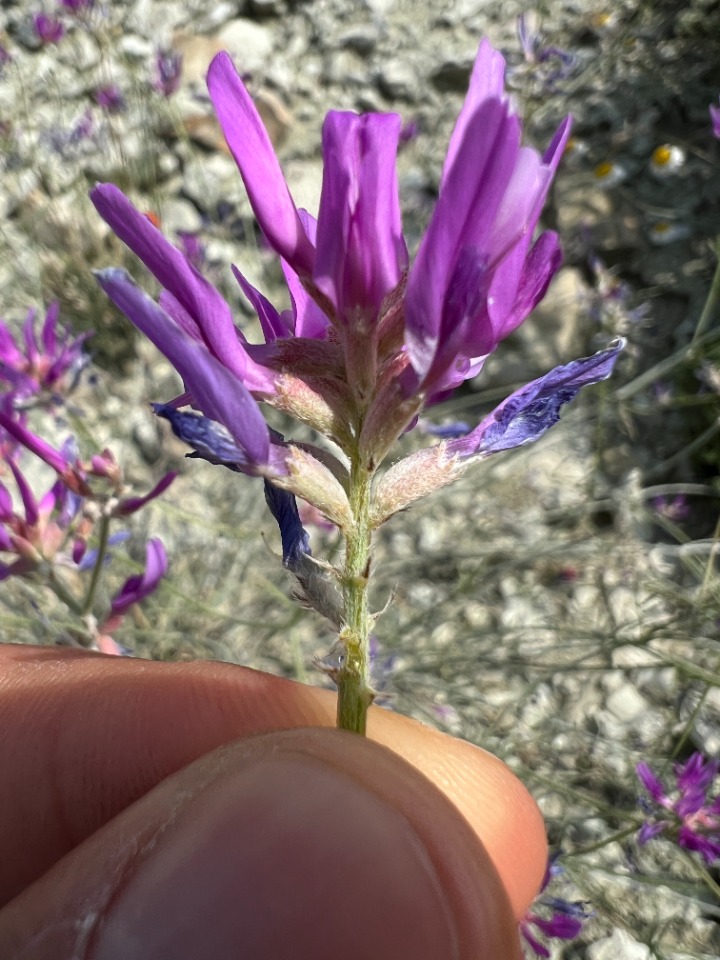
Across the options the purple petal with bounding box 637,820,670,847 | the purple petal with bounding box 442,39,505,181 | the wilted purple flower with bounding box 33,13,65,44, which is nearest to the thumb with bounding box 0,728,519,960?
the purple petal with bounding box 442,39,505,181

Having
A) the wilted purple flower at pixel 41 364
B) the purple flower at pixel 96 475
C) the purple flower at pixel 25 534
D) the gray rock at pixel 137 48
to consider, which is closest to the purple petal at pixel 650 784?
the purple flower at pixel 96 475

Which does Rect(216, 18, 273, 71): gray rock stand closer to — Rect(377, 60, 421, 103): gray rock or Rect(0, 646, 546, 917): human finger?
Rect(377, 60, 421, 103): gray rock

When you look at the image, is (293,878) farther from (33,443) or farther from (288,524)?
(33,443)

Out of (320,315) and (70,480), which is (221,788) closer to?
(320,315)

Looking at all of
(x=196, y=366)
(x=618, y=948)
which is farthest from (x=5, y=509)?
(x=618, y=948)

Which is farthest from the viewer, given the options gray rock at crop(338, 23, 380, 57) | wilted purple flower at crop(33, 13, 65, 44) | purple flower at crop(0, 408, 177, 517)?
gray rock at crop(338, 23, 380, 57)

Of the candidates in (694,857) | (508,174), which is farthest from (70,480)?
(694,857)
